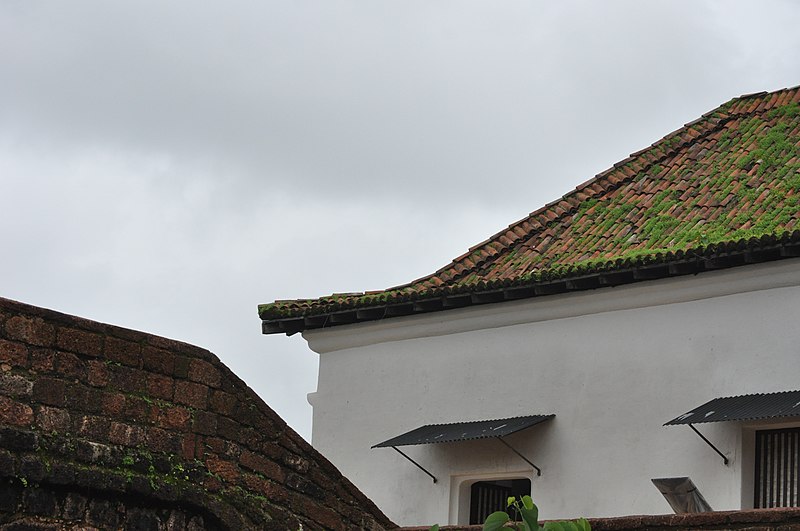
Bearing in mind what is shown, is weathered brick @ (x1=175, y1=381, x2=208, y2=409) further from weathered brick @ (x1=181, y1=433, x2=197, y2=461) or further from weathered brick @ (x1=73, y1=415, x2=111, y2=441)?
weathered brick @ (x1=73, y1=415, x2=111, y2=441)

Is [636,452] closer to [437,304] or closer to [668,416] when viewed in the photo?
[668,416]

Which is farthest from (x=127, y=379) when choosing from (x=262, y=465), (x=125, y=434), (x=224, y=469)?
(x=262, y=465)

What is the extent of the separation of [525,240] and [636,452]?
335 centimetres

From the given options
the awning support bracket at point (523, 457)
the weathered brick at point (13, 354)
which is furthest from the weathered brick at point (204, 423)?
the awning support bracket at point (523, 457)

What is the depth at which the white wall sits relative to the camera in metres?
11.3

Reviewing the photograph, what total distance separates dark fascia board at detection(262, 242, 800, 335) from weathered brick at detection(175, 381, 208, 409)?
5545 mm

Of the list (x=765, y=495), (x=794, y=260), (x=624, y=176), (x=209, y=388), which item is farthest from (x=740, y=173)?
(x=209, y=388)

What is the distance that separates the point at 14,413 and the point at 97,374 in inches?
20.0

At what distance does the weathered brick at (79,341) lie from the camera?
636 centimetres

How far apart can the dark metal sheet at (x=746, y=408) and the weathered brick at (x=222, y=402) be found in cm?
471

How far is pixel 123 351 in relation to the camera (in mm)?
6637

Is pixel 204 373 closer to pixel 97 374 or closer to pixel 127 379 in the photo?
pixel 127 379

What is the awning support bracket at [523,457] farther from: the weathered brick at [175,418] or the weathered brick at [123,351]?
the weathered brick at [123,351]

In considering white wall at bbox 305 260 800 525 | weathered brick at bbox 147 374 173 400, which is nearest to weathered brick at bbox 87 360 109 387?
weathered brick at bbox 147 374 173 400
